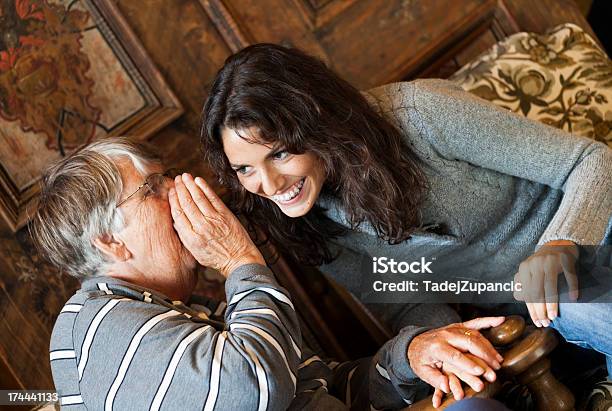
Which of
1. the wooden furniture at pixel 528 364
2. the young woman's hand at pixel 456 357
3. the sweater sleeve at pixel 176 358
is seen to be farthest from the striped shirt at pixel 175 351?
the wooden furniture at pixel 528 364

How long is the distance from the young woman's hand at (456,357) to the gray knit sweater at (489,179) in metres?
0.06

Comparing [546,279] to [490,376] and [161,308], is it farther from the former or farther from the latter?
[161,308]

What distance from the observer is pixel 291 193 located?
1404 mm

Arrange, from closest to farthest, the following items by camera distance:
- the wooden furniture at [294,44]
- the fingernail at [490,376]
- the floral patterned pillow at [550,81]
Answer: the fingernail at [490,376] → the wooden furniture at [294,44] → the floral patterned pillow at [550,81]

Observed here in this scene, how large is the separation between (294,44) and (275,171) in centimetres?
61

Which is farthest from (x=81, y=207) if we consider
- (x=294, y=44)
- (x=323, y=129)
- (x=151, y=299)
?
(x=294, y=44)

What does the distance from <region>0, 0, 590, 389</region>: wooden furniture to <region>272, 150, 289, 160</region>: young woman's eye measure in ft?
1.52

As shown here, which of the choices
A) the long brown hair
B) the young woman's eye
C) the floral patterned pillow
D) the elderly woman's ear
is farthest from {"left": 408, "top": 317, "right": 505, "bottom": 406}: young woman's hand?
the floral patterned pillow

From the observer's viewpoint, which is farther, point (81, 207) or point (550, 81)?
point (550, 81)

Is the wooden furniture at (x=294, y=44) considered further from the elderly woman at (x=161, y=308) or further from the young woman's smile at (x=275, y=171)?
the young woman's smile at (x=275, y=171)

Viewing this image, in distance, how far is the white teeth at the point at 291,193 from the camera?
140cm

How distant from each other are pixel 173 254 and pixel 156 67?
57 cm

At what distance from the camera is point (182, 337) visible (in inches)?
45.8

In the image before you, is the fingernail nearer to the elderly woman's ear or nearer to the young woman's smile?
the young woman's smile
